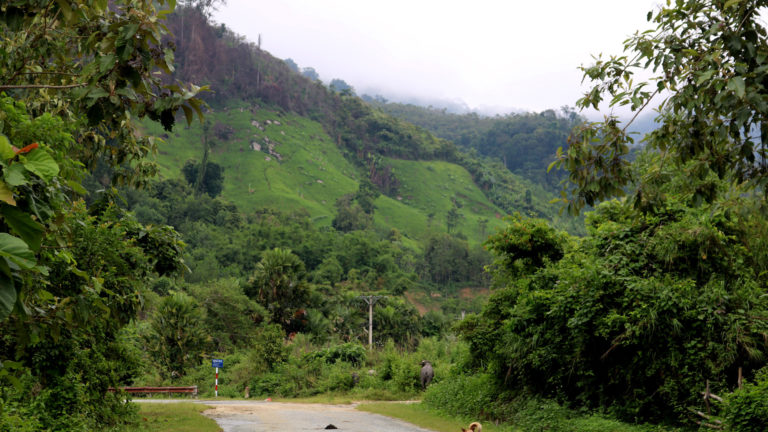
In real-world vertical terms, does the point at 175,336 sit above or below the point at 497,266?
below

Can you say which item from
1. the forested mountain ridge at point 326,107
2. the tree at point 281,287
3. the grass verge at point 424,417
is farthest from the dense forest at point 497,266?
the forested mountain ridge at point 326,107

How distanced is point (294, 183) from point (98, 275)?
9755cm

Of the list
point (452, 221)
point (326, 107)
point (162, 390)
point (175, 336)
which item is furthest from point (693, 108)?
point (326, 107)

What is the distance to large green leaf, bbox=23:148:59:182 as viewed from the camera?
8.19 ft

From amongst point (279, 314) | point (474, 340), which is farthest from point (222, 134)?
point (474, 340)

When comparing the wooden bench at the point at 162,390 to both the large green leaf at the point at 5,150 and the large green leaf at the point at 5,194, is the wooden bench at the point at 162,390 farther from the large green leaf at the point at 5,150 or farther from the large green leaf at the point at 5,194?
the large green leaf at the point at 5,194

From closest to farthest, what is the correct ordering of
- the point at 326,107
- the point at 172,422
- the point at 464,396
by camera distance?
the point at 172,422
the point at 464,396
the point at 326,107

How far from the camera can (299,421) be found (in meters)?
14.4

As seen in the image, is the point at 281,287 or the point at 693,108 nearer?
the point at 693,108

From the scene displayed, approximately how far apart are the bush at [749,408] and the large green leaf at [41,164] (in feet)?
28.7

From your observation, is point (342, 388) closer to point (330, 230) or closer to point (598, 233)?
point (598, 233)

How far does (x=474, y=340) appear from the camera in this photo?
16.6 metres

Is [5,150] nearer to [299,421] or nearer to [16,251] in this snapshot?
[16,251]

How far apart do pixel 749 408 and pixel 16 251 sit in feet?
29.7
